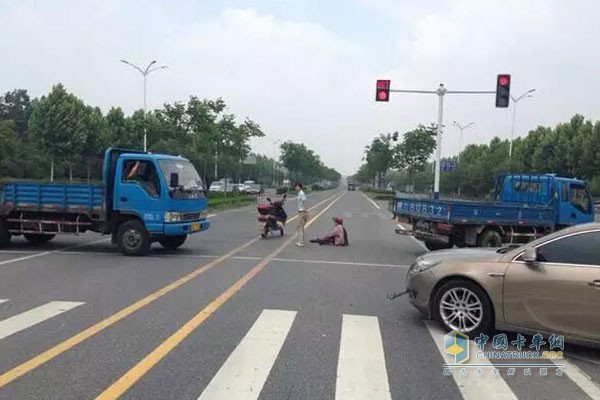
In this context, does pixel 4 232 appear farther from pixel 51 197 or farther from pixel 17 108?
pixel 17 108

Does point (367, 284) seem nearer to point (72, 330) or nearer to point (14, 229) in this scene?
point (72, 330)

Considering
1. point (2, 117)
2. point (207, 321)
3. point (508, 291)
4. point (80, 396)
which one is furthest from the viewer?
point (2, 117)

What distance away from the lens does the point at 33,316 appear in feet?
23.8

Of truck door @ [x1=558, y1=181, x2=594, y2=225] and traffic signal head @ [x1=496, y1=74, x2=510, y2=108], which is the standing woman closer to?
truck door @ [x1=558, y1=181, x2=594, y2=225]

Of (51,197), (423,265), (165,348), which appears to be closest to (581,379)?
(423,265)

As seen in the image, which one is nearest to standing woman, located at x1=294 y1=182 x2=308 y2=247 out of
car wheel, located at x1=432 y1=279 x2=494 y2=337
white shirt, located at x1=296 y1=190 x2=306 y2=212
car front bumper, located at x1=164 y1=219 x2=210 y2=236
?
white shirt, located at x1=296 y1=190 x2=306 y2=212

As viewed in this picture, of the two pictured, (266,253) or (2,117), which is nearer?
(266,253)

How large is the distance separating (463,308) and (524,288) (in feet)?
2.47

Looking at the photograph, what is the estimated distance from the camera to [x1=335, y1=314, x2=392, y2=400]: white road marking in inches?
189

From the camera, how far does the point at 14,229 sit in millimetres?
14242

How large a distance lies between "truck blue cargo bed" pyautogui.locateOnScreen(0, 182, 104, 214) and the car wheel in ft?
29.8

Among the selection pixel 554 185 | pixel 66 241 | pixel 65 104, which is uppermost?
pixel 65 104

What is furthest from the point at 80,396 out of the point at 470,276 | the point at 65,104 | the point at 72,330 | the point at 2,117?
the point at 2,117

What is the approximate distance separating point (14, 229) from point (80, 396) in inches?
432
